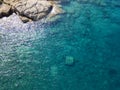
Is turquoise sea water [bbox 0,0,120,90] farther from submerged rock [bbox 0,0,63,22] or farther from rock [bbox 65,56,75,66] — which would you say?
submerged rock [bbox 0,0,63,22]

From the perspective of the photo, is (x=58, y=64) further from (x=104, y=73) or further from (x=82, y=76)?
(x=104, y=73)

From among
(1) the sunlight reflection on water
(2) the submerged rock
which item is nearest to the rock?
(1) the sunlight reflection on water

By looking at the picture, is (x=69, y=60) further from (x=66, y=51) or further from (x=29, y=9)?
(x=29, y=9)

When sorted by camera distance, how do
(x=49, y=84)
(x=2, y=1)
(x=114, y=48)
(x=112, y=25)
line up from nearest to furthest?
(x=49, y=84) → (x=114, y=48) → (x=112, y=25) → (x=2, y=1)

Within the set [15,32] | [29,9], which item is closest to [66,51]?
[15,32]

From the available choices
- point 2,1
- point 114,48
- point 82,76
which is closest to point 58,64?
point 82,76

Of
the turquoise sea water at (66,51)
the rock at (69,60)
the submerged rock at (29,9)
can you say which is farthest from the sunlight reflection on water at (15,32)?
the rock at (69,60)

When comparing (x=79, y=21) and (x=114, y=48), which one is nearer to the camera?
(x=114, y=48)

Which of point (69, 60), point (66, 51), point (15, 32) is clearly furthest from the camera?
point (15, 32)
